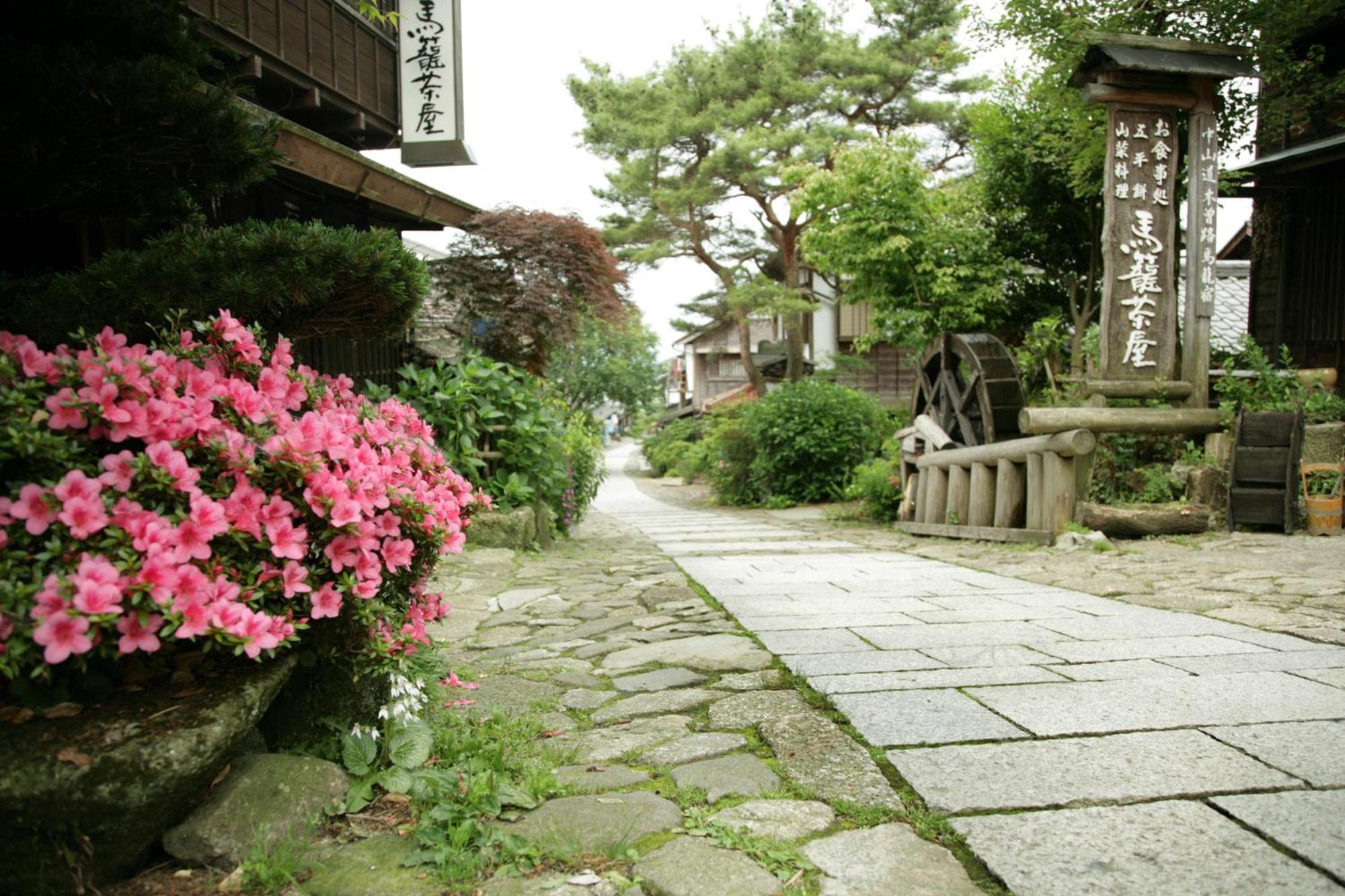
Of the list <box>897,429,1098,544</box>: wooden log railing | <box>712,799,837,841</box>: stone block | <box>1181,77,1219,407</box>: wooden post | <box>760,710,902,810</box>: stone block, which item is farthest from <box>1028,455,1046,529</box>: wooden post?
<box>712,799,837,841</box>: stone block

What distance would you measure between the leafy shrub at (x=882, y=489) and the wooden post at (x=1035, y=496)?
11.4 feet

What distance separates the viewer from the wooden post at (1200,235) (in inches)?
324

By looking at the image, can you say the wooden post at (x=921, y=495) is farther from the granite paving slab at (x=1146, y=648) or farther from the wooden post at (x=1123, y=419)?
the granite paving slab at (x=1146, y=648)

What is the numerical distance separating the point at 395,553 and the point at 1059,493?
675cm

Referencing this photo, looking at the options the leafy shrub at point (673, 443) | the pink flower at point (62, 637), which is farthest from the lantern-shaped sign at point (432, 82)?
the leafy shrub at point (673, 443)

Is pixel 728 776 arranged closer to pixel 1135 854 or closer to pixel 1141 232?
pixel 1135 854

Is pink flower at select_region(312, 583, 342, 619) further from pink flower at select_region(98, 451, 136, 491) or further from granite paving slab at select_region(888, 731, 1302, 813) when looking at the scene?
granite paving slab at select_region(888, 731, 1302, 813)

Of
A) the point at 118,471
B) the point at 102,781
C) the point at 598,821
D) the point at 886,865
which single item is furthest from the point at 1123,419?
the point at 102,781

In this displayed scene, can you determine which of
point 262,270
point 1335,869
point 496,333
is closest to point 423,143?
point 496,333

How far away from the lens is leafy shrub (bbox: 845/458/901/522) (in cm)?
1184

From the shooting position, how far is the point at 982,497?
8.89 metres

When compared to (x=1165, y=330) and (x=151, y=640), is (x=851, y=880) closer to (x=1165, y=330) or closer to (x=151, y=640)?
(x=151, y=640)

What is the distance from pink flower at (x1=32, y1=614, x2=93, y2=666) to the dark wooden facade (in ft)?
19.2

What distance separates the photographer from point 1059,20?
959 centimetres
